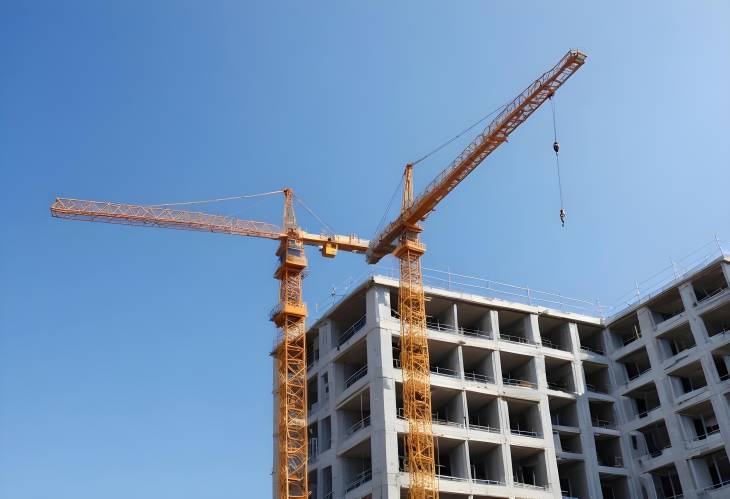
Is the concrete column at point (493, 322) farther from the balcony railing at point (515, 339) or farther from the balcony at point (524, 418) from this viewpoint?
the balcony at point (524, 418)

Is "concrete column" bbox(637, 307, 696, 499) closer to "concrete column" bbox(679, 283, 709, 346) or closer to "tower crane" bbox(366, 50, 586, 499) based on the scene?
"concrete column" bbox(679, 283, 709, 346)

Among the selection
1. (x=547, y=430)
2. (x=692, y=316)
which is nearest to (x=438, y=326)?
(x=547, y=430)

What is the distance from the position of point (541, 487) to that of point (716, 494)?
12.6 meters

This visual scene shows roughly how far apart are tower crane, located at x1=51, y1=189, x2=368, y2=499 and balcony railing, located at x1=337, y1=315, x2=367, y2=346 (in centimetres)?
354

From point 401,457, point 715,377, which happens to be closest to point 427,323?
point 401,457

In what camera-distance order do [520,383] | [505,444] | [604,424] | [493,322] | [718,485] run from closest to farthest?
[718,485], [505,444], [520,383], [493,322], [604,424]

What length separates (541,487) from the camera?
64.8m

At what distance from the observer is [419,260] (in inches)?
2849

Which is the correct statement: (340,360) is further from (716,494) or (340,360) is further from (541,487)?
(716,494)

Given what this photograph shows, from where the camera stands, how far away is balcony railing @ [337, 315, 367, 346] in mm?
70750

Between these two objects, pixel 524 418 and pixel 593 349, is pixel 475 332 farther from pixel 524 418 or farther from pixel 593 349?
pixel 593 349

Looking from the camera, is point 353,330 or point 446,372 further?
point 353,330

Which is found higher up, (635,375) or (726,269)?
(726,269)

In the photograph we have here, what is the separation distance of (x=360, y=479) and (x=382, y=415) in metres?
7.21
